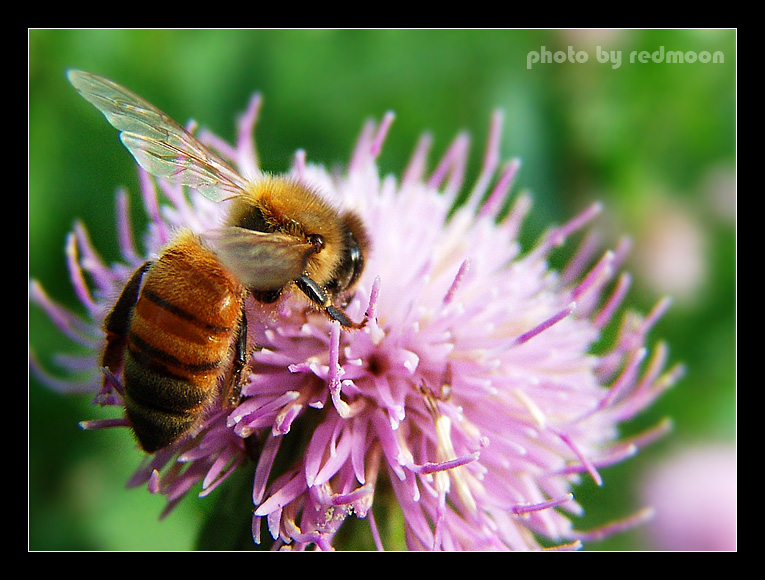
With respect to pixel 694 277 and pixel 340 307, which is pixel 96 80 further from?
pixel 694 277

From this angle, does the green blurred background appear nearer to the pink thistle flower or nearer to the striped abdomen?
the pink thistle flower

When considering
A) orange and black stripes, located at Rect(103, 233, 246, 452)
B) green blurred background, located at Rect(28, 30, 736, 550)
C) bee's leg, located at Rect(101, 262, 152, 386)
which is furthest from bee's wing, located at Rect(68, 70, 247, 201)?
green blurred background, located at Rect(28, 30, 736, 550)

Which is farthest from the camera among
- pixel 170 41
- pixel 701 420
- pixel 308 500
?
pixel 701 420

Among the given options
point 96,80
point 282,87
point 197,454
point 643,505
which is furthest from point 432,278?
point 643,505

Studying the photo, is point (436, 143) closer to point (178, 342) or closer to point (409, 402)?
point (409, 402)

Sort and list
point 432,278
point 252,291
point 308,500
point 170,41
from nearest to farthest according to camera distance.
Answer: point 252,291
point 308,500
point 432,278
point 170,41

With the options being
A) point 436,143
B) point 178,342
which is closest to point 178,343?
point 178,342
